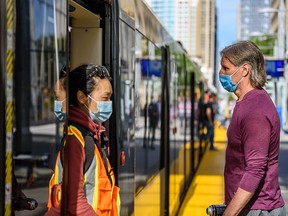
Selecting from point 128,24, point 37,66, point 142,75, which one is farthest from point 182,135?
point 37,66

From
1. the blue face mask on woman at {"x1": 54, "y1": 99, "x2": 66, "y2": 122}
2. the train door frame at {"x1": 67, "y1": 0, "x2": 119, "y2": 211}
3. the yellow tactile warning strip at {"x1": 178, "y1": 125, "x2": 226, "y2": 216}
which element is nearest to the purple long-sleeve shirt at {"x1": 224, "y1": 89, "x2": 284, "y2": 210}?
the blue face mask on woman at {"x1": 54, "y1": 99, "x2": 66, "y2": 122}

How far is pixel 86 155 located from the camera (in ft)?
10.2

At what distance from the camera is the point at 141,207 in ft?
18.4

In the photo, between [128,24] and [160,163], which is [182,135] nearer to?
[160,163]

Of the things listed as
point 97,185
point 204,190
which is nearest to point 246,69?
point 97,185

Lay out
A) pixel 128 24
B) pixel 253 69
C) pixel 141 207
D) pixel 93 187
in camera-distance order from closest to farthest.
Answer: pixel 93 187 → pixel 253 69 → pixel 128 24 → pixel 141 207

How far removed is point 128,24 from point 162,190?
3.46 meters

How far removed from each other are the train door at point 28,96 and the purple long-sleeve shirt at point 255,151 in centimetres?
97

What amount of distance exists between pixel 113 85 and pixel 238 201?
1380mm

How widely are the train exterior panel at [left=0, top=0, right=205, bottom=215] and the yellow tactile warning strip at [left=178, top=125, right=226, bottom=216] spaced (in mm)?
1987

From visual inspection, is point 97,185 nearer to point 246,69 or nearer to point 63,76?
point 63,76

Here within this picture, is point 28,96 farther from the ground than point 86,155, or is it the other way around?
point 28,96

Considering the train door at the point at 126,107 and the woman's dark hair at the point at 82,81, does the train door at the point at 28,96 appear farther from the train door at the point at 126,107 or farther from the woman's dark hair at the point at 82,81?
the train door at the point at 126,107

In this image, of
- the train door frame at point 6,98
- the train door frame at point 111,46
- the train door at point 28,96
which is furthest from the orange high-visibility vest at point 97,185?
the train door frame at point 111,46
